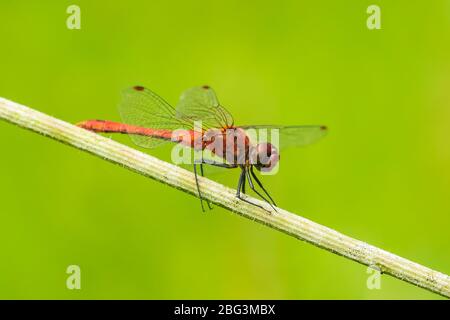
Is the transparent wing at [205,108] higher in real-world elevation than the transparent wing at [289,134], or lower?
higher

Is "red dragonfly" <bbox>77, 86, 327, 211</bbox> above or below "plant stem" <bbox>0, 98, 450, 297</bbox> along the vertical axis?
above

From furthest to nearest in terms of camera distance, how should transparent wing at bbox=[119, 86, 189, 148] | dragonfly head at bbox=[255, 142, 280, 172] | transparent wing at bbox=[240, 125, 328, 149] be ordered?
transparent wing at bbox=[119, 86, 189, 148]
dragonfly head at bbox=[255, 142, 280, 172]
transparent wing at bbox=[240, 125, 328, 149]

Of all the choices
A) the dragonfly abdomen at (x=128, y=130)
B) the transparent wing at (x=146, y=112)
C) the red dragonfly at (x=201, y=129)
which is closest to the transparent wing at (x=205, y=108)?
the red dragonfly at (x=201, y=129)

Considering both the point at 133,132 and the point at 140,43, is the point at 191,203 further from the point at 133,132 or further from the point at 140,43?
the point at 140,43

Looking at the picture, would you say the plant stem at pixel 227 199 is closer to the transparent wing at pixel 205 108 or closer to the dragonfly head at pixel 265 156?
the dragonfly head at pixel 265 156

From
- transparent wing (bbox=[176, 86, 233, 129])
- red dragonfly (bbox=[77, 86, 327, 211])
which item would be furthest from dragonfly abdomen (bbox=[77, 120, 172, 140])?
transparent wing (bbox=[176, 86, 233, 129])

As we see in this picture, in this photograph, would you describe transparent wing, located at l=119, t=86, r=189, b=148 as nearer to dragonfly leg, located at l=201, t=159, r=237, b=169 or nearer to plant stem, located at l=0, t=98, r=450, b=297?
dragonfly leg, located at l=201, t=159, r=237, b=169

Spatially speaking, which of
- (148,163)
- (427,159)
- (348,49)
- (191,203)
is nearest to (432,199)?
(427,159)
